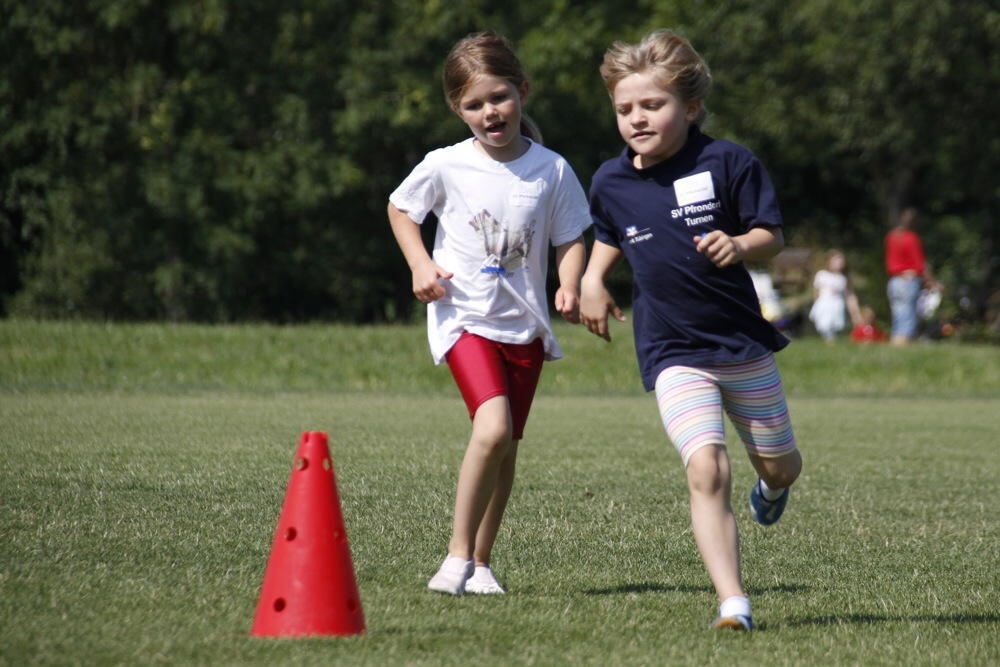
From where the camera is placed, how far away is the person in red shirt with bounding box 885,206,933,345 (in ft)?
83.8

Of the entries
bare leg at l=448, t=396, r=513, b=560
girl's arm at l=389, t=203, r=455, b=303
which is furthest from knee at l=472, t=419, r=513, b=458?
girl's arm at l=389, t=203, r=455, b=303

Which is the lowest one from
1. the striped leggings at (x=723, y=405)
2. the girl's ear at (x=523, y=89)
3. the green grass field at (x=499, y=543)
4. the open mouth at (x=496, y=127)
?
the green grass field at (x=499, y=543)

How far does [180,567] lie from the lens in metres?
5.89

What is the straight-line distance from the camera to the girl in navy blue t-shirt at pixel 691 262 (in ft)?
17.0

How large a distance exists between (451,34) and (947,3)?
11.8m

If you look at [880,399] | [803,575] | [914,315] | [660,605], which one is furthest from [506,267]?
[914,315]

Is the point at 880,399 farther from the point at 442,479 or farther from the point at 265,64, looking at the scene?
the point at 265,64

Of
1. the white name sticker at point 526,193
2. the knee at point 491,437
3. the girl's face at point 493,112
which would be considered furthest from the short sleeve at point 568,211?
the knee at point 491,437

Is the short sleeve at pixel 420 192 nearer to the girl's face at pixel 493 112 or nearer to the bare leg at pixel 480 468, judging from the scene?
the girl's face at pixel 493 112

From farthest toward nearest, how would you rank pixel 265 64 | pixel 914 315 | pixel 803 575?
pixel 265 64, pixel 914 315, pixel 803 575

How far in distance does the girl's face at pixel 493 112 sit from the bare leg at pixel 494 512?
1115 millimetres

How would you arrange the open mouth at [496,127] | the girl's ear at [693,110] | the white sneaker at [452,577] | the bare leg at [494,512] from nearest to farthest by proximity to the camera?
the girl's ear at [693,110]
the white sneaker at [452,577]
the open mouth at [496,127]
the bare leg at [494,512]

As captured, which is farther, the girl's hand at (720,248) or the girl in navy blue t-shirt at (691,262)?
the girl in navy blue t-shirt at (691,262)

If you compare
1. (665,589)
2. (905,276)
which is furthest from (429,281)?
(905,276)
